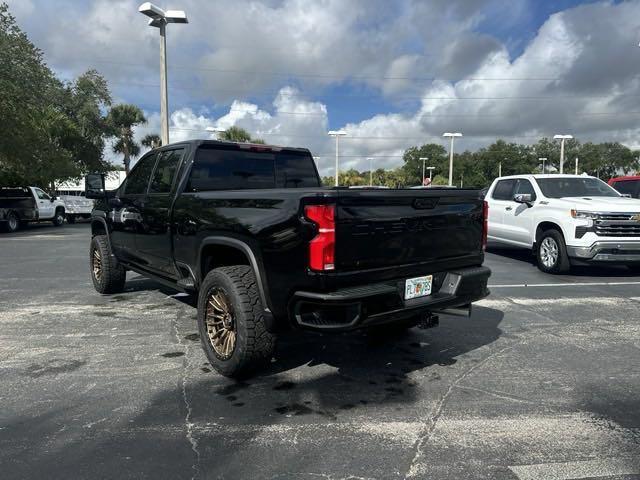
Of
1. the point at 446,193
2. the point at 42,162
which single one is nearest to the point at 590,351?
the point at 446,193

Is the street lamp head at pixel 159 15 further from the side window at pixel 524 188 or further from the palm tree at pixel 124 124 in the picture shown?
the palm tree at pixel 124 124

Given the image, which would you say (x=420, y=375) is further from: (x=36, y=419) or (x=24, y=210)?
(x=24, y=210)

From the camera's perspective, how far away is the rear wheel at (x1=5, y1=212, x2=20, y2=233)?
19.7 metres

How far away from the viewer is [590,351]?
4801 mm

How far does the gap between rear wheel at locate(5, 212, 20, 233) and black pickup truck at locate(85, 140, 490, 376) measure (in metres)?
17.5

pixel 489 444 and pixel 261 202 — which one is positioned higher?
pixel 261 202

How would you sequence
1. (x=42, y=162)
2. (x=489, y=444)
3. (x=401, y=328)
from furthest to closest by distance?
(x=42, y=162)
(x=401, y=328)
(x=489, y=444)

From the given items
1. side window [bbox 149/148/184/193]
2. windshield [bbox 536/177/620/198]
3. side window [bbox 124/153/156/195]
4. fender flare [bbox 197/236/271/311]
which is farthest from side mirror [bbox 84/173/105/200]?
windshield [bbox 536/177/620/198]

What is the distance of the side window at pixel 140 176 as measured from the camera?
5733 millimetres

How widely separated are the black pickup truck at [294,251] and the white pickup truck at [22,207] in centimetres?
1763

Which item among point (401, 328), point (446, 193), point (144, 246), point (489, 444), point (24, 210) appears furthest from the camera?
point (24, 210)

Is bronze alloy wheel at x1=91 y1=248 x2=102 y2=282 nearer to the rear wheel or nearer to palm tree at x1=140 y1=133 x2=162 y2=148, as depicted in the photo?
the rear wheel

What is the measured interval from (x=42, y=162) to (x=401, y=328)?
24.5 meters

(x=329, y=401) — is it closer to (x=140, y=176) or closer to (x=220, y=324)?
(x=220, y=324)
